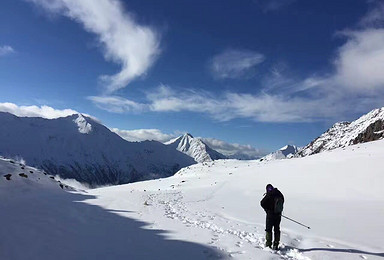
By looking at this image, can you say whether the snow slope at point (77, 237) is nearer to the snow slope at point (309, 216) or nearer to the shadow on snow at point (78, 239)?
the shadow on snow at point (78, 239)

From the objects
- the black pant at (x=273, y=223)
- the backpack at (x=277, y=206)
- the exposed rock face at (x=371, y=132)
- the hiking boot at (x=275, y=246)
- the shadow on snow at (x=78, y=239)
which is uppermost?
the exposed rock face at (x=371, y=132)

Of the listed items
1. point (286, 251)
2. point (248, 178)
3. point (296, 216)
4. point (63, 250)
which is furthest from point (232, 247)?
point (248, 178)

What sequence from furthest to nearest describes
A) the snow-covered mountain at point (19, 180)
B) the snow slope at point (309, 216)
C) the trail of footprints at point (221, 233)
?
the snow-covered mountain at point (19, 180) → the snow slope at point (309, 216) → the trail of footprints at point (221, 233)

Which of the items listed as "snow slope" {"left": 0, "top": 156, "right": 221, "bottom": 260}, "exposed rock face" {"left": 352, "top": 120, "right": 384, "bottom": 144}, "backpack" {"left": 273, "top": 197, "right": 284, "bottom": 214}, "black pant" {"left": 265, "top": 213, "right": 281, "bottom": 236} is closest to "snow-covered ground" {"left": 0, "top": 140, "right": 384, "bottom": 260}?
"snow slope" {"left": 0, "top": 156, "right": 221, "bottom": 260}

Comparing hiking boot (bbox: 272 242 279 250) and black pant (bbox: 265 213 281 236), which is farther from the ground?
black pant (bbox: 265 213 281 236)

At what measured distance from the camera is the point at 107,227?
15.0 meters

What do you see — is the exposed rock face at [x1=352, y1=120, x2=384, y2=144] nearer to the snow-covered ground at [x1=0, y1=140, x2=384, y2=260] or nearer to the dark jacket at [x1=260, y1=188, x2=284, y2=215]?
the snow-covered ground at [x1=0, y1=140, x2=384, y2=260]

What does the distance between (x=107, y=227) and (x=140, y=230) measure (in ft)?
5.40

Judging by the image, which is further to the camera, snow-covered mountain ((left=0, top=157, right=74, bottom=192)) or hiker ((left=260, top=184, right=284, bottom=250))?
snow-covered mountain ((left=0, top=157, right=74, bottom=192))

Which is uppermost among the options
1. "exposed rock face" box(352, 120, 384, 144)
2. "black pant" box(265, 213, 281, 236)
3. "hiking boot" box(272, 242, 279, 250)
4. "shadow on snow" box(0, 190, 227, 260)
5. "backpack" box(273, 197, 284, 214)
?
"exposed rock face" box(352, 120, 384, 144)

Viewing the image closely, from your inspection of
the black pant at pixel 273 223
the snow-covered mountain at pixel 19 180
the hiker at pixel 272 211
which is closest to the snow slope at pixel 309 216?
the hiker at pixel 272 211

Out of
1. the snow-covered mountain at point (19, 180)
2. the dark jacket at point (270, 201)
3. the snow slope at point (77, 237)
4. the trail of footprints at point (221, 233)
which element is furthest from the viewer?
the snow-covered mountain at point (19, 180)

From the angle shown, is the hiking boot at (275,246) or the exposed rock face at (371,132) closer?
the hiking boot at (275,246)

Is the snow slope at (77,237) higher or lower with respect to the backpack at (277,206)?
lower
